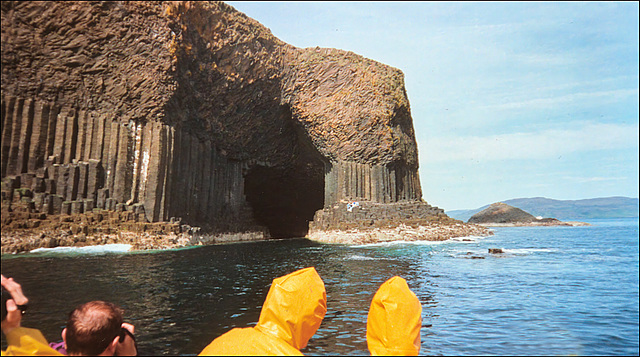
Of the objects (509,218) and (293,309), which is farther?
(509,218)

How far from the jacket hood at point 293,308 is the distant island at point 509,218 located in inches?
4353

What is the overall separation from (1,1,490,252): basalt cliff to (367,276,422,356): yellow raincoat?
27.7 meters

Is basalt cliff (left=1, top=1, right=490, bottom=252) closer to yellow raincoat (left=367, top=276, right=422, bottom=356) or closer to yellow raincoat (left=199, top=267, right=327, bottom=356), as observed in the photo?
yellow raincoat (left=199, top=267, right=327, bottom=356)

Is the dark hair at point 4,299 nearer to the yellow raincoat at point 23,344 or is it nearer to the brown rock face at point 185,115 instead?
the yellow raincoat at point 23,344

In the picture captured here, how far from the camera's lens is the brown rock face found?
30.5m

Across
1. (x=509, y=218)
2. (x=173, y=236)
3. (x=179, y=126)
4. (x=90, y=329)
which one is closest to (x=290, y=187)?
(x=179, y=126)

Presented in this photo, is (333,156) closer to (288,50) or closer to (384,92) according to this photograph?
(384,92)

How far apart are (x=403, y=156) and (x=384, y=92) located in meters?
7.45

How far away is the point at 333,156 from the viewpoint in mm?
48969

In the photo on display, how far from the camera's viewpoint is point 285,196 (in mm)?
59344

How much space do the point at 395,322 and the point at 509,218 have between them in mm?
118775

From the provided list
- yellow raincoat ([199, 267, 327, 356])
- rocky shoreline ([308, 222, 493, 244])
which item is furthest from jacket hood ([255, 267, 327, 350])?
rocky shoreline ([308, 222, 493, 244])

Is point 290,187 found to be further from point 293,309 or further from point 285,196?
point 293,309

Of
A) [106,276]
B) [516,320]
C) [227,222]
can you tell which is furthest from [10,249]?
[516,320]
